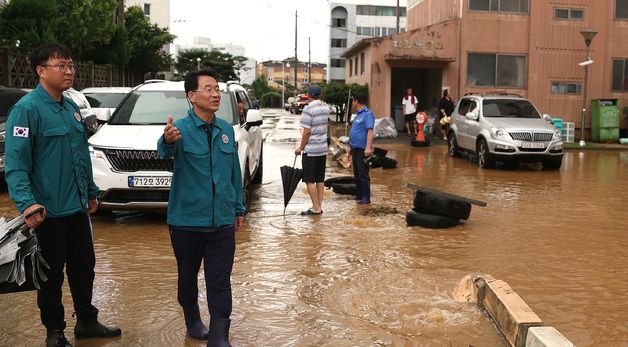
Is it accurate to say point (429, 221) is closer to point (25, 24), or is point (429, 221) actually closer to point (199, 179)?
point (199, 179)

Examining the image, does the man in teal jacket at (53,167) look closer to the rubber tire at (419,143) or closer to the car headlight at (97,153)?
the car headlight at (97,153)

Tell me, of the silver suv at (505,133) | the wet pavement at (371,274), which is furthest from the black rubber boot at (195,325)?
the silver suv at (505,133)

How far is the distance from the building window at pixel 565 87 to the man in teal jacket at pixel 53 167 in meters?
22.2

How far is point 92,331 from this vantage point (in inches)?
168

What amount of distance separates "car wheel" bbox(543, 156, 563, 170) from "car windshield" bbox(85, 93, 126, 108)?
395 inches

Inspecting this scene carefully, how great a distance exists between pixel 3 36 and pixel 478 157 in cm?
1373

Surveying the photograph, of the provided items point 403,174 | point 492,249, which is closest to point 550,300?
point 492,249

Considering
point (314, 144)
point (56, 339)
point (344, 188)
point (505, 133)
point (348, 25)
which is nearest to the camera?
point (56, 339)

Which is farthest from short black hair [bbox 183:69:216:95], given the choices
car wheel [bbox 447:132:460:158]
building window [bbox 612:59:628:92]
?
building window [bbox 612:59:628:92]

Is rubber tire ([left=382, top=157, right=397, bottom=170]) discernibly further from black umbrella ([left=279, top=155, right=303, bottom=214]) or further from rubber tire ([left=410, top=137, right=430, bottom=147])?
rubber tire ([left=410, top=137, right=430, bottom=147])

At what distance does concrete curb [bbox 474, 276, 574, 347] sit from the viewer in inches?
148

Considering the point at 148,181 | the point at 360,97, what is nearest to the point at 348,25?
the point at 360,97

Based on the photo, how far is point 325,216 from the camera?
28.7ft

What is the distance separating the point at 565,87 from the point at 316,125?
58.9 ft
